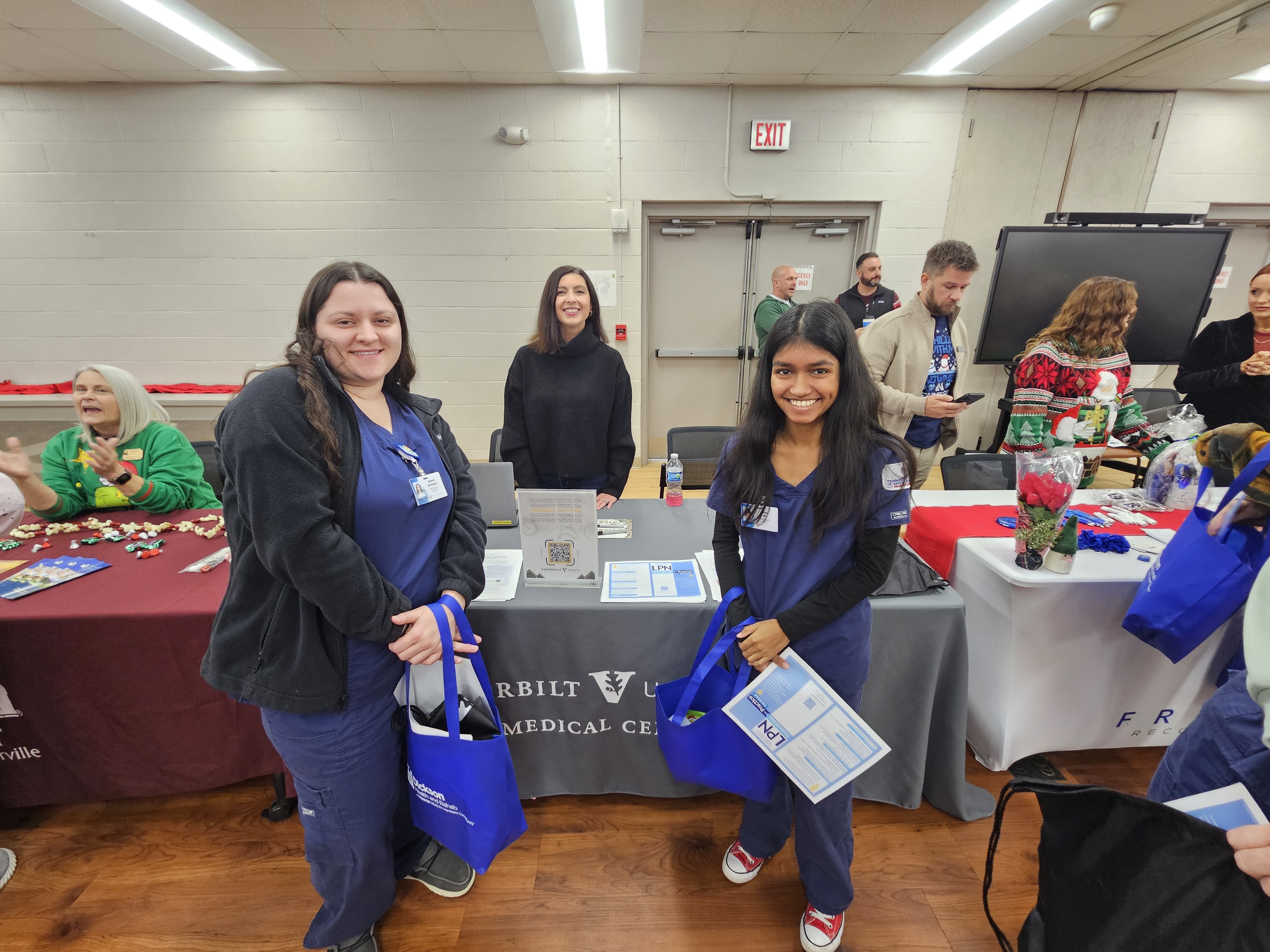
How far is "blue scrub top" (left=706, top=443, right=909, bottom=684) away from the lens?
1.03 meters

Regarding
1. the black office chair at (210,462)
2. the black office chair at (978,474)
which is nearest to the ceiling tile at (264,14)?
the black office chair at (210,462)

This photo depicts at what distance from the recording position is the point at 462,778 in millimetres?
1033

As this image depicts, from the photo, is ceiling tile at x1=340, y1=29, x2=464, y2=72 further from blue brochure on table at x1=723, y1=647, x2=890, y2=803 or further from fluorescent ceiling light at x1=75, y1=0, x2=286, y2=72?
blue brochure on table at x1=723, y1=647, x2=890, y2=803

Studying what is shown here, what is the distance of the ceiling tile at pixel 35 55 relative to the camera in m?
3.02

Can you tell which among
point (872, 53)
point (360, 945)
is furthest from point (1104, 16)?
point (360, 945)

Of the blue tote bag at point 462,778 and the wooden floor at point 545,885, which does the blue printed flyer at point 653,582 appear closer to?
the blue tote bag at point 462,778

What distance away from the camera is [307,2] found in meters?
2.65

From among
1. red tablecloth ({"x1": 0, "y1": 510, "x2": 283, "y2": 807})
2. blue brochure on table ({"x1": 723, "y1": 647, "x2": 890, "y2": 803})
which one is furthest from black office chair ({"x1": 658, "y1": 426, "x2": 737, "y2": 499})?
red tablecloth ({"x1": 0, "y1": 510, "x2": 283, "y2": 807})

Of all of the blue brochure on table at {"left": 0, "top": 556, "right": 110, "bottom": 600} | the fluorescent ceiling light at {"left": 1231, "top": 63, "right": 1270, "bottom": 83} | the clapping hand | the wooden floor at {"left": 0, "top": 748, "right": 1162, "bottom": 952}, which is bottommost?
the wooden floor at {"left": 0, "top": 748, "right": 1162, "bottom": 952}

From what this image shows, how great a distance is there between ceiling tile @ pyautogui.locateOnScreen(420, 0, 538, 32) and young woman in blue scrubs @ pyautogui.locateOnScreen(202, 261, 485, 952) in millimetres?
2680

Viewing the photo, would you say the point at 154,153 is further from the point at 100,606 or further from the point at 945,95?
the point at 945,95

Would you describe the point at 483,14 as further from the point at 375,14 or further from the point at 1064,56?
the point at 1064,56

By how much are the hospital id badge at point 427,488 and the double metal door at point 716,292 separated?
3251 millimetres

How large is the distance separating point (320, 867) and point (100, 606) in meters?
0.89
